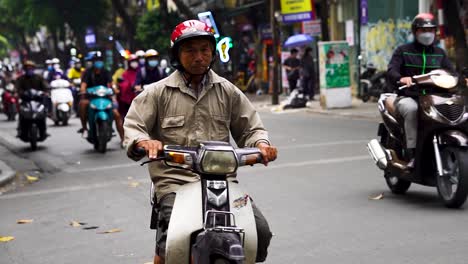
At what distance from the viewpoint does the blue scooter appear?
15.9 meters

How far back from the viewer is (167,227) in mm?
4641

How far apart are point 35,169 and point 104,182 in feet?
9.25

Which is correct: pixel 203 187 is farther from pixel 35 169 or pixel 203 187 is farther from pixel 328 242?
pixel 35 169

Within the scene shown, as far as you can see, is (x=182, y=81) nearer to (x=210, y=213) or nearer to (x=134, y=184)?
(x=210, y=213)

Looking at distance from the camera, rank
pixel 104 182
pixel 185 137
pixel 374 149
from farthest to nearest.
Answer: pixel 104 182, pixel 374 149, pixel 185 137

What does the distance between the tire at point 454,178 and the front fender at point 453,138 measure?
0.06 m

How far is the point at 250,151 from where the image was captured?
4.46m

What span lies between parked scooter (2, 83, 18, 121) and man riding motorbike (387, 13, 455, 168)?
844 inches

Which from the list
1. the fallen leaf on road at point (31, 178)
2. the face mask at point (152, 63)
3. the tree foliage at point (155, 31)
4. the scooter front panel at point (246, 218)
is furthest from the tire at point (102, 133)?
the tree foliage at point (155, 31)

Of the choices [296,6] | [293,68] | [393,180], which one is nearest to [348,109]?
[293,68]

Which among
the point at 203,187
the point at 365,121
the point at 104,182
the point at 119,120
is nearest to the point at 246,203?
the point at 203,187

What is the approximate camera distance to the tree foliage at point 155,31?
1691 inches

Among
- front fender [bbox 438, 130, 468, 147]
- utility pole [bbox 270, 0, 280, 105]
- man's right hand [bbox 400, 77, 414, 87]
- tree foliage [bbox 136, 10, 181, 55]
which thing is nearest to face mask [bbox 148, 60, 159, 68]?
man's right hand [bbox 400, 77, 414, 87]

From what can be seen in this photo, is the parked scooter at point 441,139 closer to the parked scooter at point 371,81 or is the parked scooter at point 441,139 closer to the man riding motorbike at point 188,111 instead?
the man riding motorbike at point 188,111
